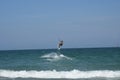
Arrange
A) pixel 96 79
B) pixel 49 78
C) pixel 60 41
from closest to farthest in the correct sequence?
pixel 96 79 < pixel 49 78 < pixel 60 41

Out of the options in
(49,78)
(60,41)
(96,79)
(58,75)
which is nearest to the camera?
(96,79)

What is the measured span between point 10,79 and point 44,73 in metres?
3.86

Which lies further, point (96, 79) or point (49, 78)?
point (49, 78)

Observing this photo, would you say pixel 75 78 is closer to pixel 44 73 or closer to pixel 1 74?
pixel 44 73

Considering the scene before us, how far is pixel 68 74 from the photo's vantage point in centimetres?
2228

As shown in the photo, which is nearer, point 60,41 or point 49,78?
point 49,78

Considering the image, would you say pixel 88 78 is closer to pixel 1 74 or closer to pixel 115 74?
pixel 115 74

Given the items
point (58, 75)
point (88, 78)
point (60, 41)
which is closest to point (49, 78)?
point (58, 75)

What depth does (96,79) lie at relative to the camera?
19.8m

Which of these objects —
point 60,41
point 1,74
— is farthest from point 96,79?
point 60,41

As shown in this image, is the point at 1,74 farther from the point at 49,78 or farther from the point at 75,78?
the point at 75,78

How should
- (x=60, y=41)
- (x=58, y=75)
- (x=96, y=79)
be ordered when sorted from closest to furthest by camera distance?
(x=96, y=79) → (x=58, y=75) → (x=60, y=41)

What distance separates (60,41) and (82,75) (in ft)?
48.8

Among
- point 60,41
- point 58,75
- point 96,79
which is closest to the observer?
point 96,79
